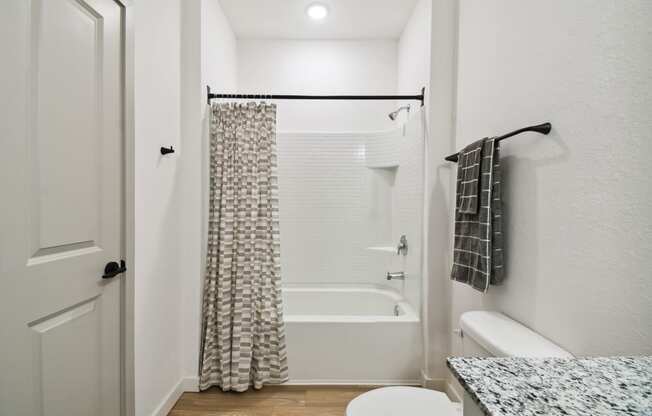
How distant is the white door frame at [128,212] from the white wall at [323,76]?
5.77ft

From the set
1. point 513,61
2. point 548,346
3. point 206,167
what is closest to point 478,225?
point 548,346

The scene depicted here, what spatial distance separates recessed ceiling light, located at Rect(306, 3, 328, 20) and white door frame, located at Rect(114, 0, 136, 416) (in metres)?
1.50

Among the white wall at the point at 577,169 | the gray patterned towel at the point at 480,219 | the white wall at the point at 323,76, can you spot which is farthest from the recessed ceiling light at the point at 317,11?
the gray patterned towel at the point at 480,219

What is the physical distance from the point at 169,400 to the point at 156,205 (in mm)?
1156

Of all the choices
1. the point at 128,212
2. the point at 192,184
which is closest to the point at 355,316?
the point at 192,184

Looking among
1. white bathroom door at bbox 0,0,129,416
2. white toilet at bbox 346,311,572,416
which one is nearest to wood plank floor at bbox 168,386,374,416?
white bathroom door at bbox 0,0,129,416

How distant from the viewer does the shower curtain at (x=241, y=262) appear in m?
1.99

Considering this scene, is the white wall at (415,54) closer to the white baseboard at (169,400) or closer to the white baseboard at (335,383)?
the white baseboard at (335,383)

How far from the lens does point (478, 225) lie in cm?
146

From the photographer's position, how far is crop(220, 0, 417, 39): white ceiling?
2.47 m

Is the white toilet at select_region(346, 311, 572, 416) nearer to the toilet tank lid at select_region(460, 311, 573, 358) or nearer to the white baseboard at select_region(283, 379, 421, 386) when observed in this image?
the toilet tank lid at select_region(460, 311, 573, 358)

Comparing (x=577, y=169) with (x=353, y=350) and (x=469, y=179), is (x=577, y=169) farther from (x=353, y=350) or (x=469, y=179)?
(x=353, y=350)

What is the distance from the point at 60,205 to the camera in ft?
3.40

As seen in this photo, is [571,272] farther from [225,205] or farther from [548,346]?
[225,205]
